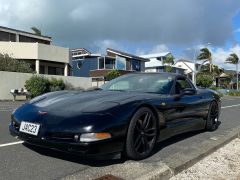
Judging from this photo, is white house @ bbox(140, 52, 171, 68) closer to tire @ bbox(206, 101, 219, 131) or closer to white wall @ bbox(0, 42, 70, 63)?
white wall @ bbox(0, 42, 70, 63)

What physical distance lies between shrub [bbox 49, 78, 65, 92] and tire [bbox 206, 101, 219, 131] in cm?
1980

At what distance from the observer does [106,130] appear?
3.96m

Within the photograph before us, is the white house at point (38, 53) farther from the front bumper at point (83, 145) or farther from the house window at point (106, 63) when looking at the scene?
the front bumper at point (83, 145)

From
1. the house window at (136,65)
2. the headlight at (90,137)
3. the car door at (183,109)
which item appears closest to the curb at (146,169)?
the headlight at (90,137)

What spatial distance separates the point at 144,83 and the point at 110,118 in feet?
5.81


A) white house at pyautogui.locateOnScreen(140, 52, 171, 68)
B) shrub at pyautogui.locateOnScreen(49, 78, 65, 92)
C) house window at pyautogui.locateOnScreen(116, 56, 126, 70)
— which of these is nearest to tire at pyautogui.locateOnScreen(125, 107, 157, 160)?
shrub at pyautogui.locateOnScreen(49, 78, 65, 92)

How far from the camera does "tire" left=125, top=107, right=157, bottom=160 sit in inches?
171

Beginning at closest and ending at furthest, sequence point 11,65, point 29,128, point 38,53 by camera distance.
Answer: point 29,128, point 11,65, point 38,53

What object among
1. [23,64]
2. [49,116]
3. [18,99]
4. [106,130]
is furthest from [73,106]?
[23,64]

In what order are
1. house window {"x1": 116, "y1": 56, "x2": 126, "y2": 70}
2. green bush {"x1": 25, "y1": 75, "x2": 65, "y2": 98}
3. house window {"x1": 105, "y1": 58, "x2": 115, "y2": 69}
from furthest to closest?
house window {"x1": 105, "y1": 58, "x2": 115, "y2": 69} → house window {"x1": 116, "y1": 56, "x2": 126, "y2": 70} → green bush {"x1": 25, "y1": 75, "x2": 65, "y2": 98}

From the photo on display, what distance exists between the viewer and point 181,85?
20.1ft

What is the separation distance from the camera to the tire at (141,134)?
4.35 m

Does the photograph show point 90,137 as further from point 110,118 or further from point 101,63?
point 101,63

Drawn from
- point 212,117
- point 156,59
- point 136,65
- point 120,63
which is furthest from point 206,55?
point 212,117
